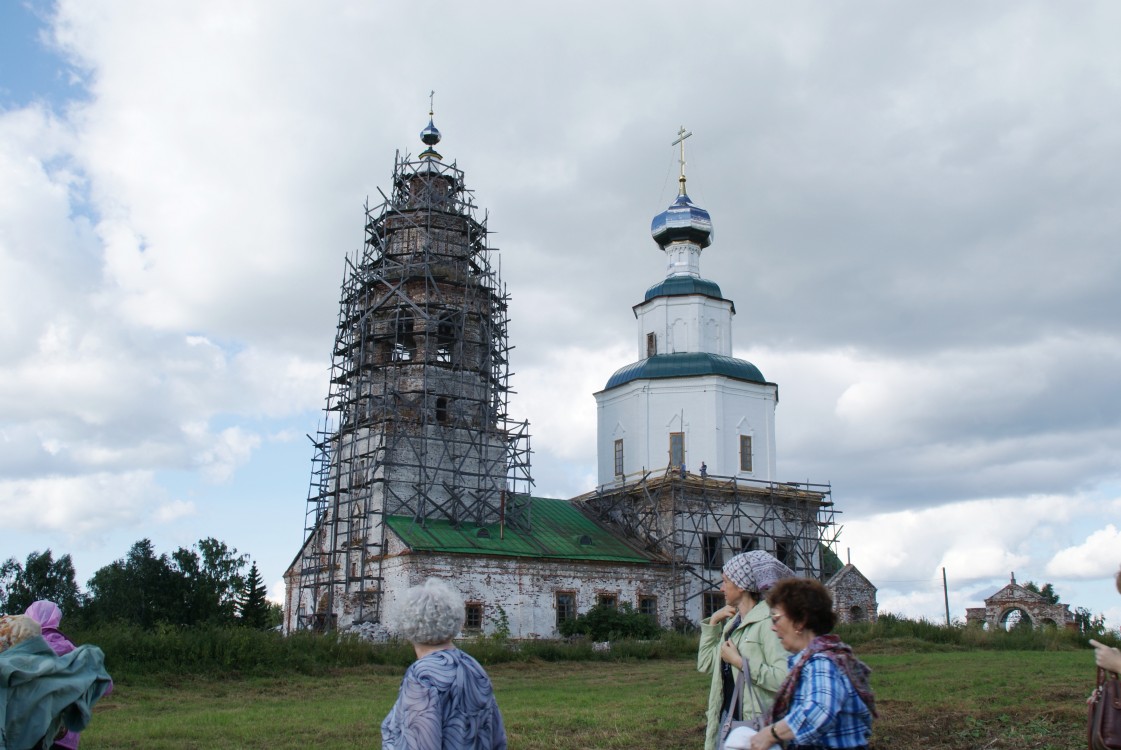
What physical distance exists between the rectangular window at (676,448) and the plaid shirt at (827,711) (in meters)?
32.8

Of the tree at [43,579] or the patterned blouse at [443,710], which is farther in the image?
the tree at [43,579]

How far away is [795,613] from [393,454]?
28.0 metres

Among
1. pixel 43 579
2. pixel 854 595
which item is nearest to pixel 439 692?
pixel 854 595

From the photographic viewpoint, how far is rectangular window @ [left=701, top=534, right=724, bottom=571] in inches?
1410

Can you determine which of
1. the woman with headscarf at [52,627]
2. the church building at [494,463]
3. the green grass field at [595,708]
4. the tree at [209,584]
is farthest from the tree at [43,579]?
the woman with headscarf at [52,627]

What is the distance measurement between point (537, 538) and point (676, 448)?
6944mm

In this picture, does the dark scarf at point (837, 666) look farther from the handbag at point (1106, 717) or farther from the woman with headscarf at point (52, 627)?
the woman with headscarf at point (52, 627)

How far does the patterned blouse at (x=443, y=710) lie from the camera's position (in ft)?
16.3

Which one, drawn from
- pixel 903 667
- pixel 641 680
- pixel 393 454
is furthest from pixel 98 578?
pixel 903 667

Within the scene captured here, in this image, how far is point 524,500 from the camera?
35.4 metres

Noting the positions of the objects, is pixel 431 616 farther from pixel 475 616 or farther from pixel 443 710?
pixel 475 616

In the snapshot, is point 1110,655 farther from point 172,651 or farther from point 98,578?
point 98,578

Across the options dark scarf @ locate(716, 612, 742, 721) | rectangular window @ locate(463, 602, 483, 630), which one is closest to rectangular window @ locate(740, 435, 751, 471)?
rectangular window @ locate(463, 602, 483, 630)

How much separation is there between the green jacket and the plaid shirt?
56 centimetres
